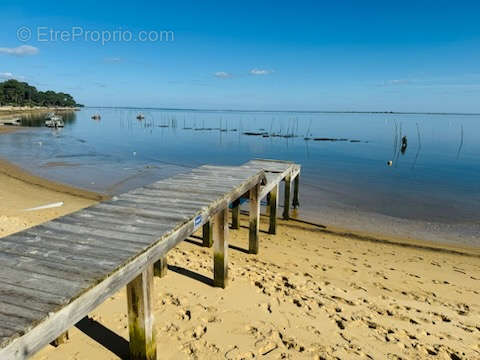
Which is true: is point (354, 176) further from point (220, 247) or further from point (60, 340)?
point (60, 340)

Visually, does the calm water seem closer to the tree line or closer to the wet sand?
the wet sand

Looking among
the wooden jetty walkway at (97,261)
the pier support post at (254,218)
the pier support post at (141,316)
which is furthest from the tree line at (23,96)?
the pier support post at (141,316)

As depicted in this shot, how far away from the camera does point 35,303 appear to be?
2541 millimetres

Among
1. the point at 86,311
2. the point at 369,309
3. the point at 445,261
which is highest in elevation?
the point at 86,311

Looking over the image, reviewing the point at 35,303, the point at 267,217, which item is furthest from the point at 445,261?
the point at 35,303

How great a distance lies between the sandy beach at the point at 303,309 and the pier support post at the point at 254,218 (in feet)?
1.07

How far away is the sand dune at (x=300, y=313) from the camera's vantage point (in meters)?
4.44

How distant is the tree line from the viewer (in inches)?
4781

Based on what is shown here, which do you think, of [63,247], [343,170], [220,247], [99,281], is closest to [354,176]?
[343,170]

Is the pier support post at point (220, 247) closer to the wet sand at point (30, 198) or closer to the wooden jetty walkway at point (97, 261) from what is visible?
the wooden jetty walkway at point (97, 261)

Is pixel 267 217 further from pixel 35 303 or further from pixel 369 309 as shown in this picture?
pixel 35 303

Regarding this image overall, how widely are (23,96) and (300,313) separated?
16117cm

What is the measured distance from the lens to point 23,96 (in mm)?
131625

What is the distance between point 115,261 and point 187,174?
4795 millimetres
